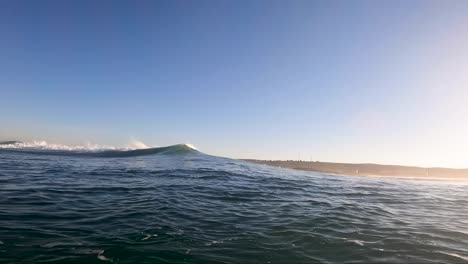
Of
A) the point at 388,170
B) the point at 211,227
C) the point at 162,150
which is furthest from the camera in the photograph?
the point at 162,150

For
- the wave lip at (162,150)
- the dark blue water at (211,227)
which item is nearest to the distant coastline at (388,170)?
the wave lip at (162,150)

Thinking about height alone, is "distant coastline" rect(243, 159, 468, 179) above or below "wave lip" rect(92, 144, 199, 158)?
below

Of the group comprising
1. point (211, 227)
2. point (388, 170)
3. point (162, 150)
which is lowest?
point (211, 227)

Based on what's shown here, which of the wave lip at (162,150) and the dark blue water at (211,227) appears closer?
the dark blue water at (211,227)

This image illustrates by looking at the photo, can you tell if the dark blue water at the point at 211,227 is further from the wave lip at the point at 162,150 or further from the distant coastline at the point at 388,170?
the distant coastline at the point at 388,170

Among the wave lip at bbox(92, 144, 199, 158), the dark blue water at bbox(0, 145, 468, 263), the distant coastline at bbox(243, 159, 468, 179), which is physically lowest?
the dark blue water at bbox(0, 145, 468, 263)

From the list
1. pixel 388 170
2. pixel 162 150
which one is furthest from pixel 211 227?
pixel 388 170

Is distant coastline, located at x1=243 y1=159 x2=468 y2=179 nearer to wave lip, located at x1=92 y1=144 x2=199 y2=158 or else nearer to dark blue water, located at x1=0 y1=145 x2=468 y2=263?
wave lip, located at x1=92 y1=144 x2=199 y2=158

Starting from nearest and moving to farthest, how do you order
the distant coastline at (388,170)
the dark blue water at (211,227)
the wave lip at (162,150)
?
the dark blue water at (211,227) → the distant coastline at (388,170) → the wave lip at (162,150)

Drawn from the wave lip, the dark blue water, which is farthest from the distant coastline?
the dark blue water

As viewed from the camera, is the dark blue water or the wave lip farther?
the wave lip

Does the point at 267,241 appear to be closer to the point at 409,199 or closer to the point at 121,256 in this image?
the point at 121,256

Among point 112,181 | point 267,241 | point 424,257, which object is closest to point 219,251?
point 267,241

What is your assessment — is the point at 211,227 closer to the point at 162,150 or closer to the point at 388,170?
the point at 162,150
